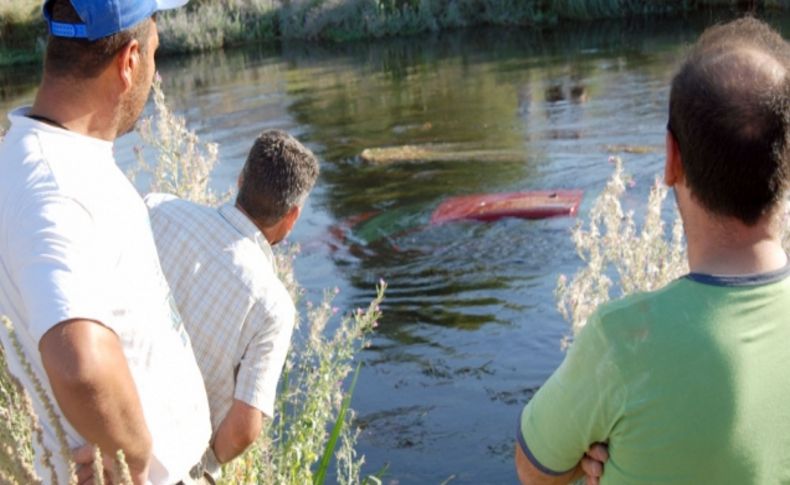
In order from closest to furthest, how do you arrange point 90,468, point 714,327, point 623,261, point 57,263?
point 714,327, point 57,263, point 90,468, point 623,261

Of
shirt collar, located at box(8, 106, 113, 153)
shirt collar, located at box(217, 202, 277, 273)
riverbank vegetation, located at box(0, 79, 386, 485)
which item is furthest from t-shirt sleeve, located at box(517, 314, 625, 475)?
shirt collar, located at box(217, 202, 277, 273)

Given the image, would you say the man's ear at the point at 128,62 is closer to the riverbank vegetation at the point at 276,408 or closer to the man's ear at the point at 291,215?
the riverbank vegetation at the point at 276,408

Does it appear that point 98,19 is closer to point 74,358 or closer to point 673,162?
point 74,358

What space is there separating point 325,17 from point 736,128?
1348 inches

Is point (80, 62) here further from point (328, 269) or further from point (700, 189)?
point (328, 269)

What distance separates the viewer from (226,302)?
3482 mm

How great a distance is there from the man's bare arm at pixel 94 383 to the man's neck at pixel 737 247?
3.99 ft

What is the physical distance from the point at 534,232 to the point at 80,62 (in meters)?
9.25

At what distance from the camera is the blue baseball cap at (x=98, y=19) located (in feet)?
8.66

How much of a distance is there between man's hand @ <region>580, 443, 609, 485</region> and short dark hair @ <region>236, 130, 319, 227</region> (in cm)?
174

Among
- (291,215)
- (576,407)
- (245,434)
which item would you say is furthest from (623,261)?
(576,407)

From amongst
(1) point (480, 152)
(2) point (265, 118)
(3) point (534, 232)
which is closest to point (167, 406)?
(3) point (534, 232)

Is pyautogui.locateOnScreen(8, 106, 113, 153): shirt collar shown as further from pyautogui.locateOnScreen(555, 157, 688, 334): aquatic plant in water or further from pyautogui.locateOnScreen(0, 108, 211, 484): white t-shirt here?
pyautogui.locateOnScreen(555, 157, 688, 334): aquatic plant in water

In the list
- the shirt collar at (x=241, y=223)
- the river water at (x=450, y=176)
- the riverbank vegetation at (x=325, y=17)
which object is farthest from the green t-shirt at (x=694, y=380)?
the riverbank vegetation at (x=325, y=17)
